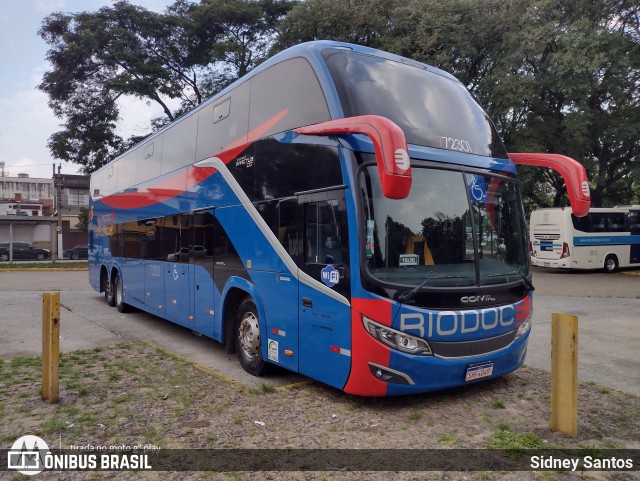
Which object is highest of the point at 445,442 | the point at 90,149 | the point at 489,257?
the point at 90,149

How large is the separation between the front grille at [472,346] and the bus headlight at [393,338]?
18 centimetres

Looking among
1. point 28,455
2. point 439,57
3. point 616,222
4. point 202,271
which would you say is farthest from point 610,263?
point 28,455

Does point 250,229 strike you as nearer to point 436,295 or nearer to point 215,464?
point 436,295

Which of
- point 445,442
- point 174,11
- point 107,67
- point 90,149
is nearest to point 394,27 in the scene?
point 174,11

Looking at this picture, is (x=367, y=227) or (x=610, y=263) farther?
(x=610, y=263)

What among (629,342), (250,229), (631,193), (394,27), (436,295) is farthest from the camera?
(631,193)

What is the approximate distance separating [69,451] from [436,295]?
3.41 metres

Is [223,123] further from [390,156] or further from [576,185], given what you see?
[576,185]

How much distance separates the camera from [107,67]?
92.9 ft

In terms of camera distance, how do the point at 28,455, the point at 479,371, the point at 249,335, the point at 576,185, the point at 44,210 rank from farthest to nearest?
the point at 44,210 < the point at 249,335 < the point at 576,185 < the point at 479,371 < the point at 28,455

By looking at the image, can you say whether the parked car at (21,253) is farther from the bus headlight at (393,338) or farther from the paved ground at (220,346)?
the bus headlight at (393,338)

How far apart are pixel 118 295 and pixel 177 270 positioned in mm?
4693

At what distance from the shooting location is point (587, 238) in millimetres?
23484

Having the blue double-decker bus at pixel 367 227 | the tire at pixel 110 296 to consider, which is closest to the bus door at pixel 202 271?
the blue double-decker bus at pixel 367 227
